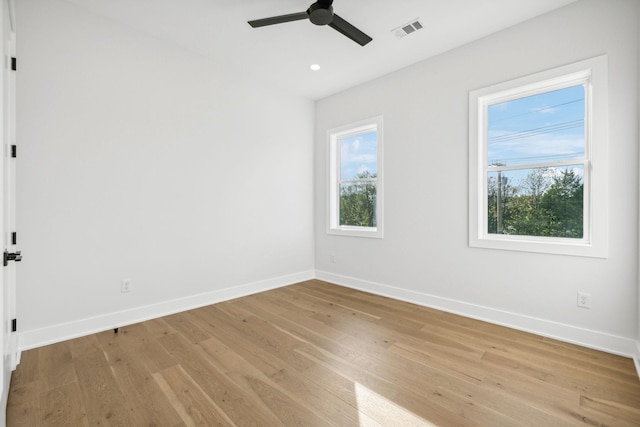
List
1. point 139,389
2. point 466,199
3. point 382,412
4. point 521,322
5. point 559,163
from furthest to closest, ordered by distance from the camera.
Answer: point 466,199 < point 521,322 < point 559,163 < point 139,389 < point 382,412

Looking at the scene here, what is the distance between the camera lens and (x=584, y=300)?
96.3 inches

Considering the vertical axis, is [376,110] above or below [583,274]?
above

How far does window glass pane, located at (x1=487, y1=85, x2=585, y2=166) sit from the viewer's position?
2576 mm

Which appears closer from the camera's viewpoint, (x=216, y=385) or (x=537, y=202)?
(x=216, y=385)

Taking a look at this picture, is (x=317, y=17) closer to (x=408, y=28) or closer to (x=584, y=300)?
(x=408, y=28)

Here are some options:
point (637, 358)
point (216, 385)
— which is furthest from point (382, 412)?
point (637, 358)

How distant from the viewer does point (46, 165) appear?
247 cm

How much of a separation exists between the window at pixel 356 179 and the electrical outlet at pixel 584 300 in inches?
78.8

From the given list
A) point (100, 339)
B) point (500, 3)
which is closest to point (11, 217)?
point (100, 339)

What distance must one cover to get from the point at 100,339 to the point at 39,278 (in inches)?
27.5

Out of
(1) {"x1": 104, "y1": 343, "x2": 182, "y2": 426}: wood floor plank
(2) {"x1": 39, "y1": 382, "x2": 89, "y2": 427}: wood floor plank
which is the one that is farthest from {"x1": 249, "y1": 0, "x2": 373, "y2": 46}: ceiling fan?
(2) {"x1": 39, "y1": 382, "x2": 89, "y2": 427}: wood floor plank

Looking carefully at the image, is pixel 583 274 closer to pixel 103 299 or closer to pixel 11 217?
pixel 103 299

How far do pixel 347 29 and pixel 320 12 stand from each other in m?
0.36

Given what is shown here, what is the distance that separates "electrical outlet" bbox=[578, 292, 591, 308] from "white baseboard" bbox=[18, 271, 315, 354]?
326cm
